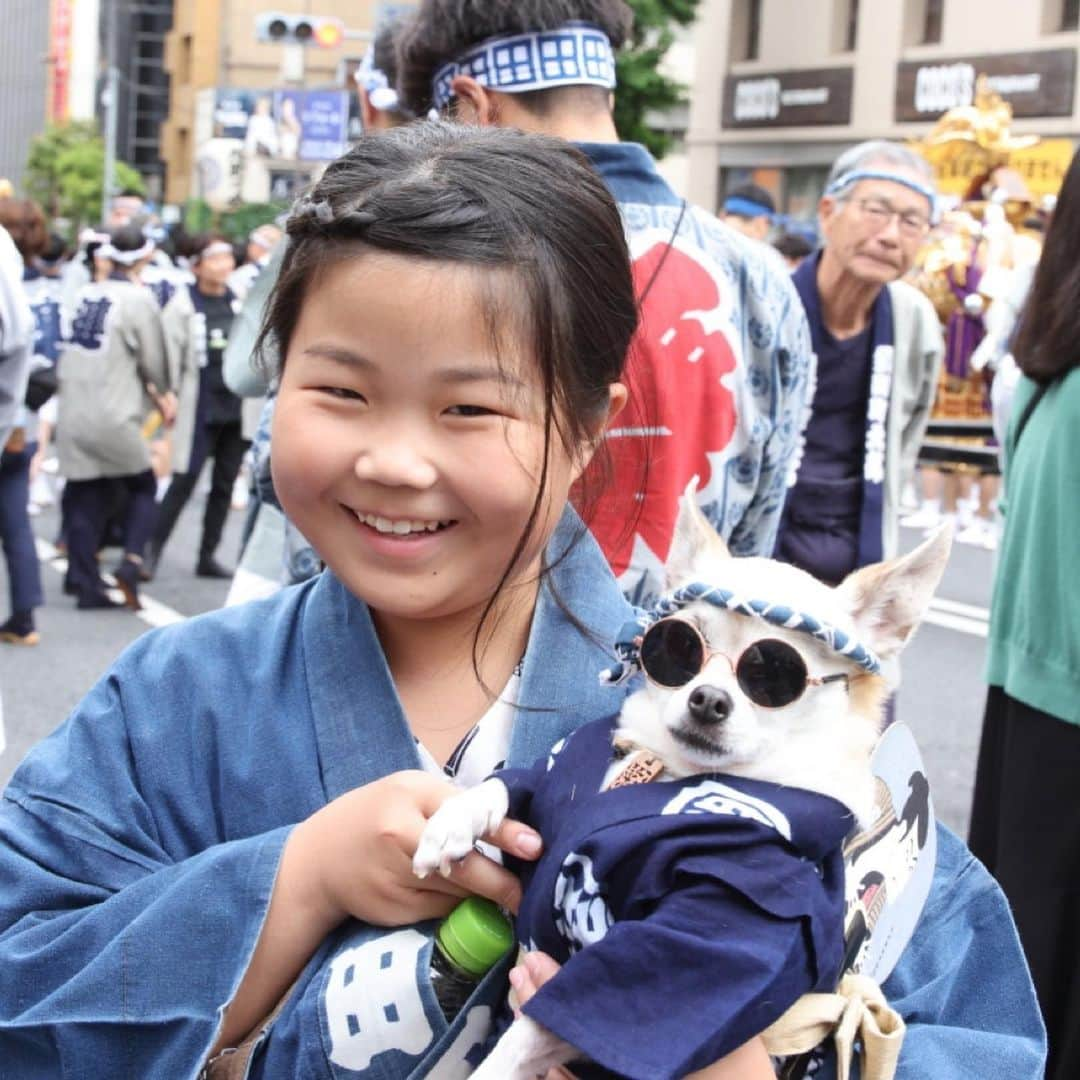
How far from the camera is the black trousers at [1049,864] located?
10.7 feet

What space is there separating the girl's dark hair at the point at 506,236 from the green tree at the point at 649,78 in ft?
90.5

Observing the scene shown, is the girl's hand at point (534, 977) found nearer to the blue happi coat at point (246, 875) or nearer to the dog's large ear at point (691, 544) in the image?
the blue happi coat at point (246, 875)

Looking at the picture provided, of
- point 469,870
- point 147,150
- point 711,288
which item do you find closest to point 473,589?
point 469,870

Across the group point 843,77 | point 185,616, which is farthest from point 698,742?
point 843,77

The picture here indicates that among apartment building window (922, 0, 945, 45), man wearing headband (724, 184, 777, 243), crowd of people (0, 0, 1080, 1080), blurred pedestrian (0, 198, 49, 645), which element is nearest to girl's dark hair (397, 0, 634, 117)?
crowd of people (0, 0, 1080, 1080)

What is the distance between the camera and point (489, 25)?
8.95 feet

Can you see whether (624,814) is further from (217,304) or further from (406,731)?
(217,304)

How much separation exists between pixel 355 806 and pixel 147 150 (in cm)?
6974

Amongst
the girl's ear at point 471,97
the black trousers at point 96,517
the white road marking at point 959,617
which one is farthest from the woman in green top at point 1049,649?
the black trousers at point 96,517

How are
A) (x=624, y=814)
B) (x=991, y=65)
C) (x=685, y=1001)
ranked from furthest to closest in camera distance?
(x=991, y=65) → (x=624, y=814) → (x=685, y=1001)

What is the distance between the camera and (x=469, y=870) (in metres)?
1.38

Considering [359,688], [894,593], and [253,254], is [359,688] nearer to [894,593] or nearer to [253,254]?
[894,593]

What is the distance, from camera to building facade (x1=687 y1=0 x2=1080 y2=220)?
27.9 meters

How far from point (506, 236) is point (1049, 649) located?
2.13m
